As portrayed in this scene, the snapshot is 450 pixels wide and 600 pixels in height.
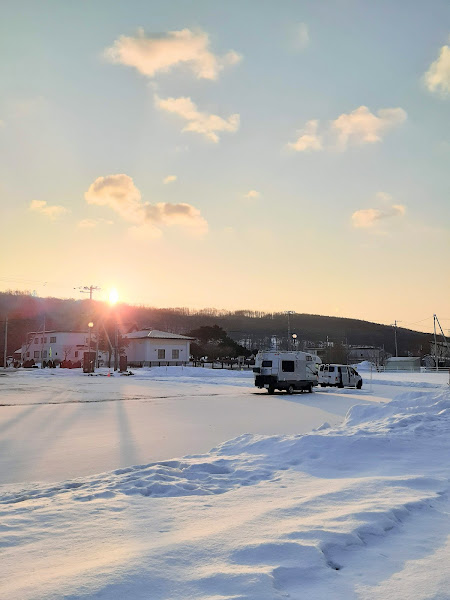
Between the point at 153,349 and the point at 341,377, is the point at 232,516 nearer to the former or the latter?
the point at 341,377

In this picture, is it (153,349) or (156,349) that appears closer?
(153,349)

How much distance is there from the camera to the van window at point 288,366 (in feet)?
95.7

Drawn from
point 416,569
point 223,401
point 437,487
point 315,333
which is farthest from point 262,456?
point 315,333

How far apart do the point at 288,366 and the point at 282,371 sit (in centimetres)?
52

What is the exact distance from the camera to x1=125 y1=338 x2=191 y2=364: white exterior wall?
271 feet

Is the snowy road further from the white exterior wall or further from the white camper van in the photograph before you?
the white exterior wall

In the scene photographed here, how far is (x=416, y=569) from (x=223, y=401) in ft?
65.5

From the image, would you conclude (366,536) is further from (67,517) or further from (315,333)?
(315,333)

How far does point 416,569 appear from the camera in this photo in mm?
4141

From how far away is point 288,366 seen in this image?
96.4 feet

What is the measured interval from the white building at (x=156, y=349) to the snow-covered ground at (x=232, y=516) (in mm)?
70853

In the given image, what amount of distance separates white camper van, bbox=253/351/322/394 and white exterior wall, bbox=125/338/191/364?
5447cm

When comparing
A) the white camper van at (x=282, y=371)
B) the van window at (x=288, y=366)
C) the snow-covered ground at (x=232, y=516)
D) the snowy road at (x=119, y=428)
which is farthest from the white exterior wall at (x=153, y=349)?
the snow-covered ground at (x=232, y=516)

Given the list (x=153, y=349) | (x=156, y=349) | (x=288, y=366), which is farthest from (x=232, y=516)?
(x=156, y=349)
